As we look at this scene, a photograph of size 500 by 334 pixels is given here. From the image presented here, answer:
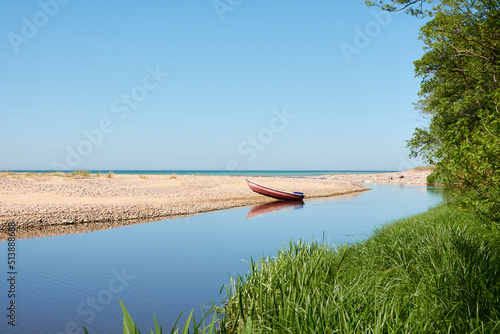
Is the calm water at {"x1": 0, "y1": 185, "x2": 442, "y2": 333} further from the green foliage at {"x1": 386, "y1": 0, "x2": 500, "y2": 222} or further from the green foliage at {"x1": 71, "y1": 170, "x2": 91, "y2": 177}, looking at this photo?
the green foliage at {"x1": 71, "y1": 170, "x2": 91, "y2": 177}

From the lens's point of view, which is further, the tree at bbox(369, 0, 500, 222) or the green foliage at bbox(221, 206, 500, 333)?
the tree at bbox(369, 0, 500, 222)

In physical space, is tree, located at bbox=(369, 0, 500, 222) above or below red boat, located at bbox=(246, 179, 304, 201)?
above

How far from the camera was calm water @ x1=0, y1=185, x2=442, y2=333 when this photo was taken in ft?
22.8

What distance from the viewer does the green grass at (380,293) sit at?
3961 millimetres

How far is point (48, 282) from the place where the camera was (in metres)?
8.79

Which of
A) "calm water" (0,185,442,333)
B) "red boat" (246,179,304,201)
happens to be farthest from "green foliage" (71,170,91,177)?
"calm water" (0,185,442,333)

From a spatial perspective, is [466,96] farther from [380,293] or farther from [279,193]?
[279,193]

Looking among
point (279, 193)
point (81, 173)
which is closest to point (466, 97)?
point (279, 193)

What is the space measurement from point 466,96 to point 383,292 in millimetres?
11400

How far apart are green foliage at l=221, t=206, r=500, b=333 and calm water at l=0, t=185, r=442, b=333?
7.78 ft

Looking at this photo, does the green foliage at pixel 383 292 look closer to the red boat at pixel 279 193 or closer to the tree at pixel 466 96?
the tree at pixel 466 96

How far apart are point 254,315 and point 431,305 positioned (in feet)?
7.33

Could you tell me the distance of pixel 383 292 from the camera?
498cm

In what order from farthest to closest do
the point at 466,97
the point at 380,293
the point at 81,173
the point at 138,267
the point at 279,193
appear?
the point at 81,173 < the point at 279,193 < the point at 466,97 < the point at 138,267 < the point at 380,293
